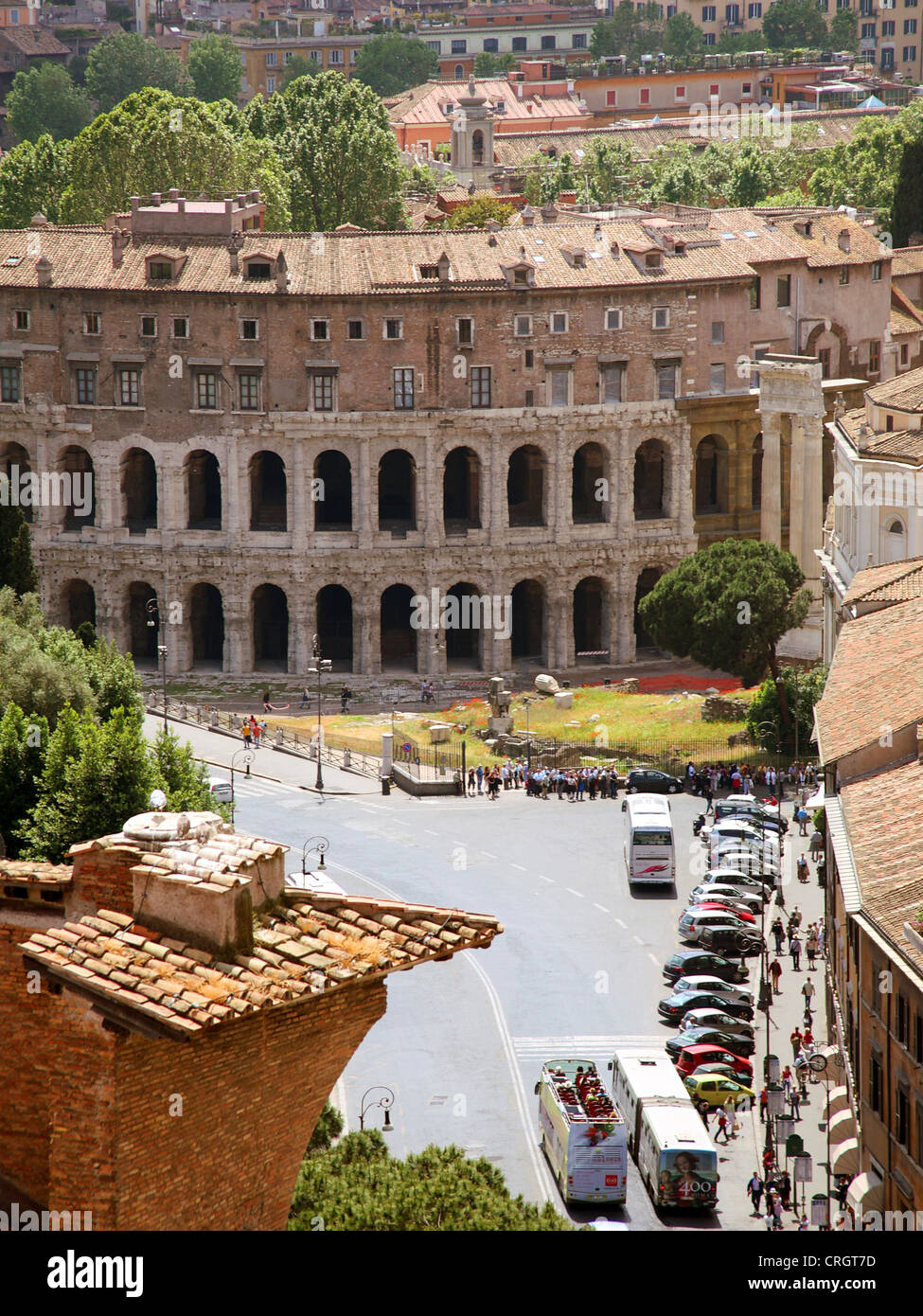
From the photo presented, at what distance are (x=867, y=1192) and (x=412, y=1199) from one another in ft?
48.4

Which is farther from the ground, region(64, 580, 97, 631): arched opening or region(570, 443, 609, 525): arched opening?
region(570, 443, 609, 525): arched opening

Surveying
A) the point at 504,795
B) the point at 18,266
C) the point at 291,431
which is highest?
the point at 18,266

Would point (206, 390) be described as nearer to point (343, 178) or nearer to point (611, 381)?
point (611, 381)

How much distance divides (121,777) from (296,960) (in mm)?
39886

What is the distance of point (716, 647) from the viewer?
99.9 metres

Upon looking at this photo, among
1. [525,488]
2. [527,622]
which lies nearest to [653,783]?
[527,622]

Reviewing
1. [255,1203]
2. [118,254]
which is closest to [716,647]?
[118,254]

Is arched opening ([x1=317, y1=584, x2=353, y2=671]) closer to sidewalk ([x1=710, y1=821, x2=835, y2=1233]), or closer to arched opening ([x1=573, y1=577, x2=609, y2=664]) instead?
arched opening ([x1=573, y1=577, x2=609, y2=664])

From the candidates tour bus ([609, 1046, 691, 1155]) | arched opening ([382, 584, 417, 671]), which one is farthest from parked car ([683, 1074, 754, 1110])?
arched opening ([382, 584, 417, 671])

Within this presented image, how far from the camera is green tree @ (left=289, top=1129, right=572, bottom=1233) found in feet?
113

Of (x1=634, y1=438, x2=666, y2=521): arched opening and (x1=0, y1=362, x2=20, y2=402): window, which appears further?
(x1=634, y1=438, x2=666, y2=521): arched opening

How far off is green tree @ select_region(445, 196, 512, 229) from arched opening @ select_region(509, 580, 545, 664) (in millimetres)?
38058
